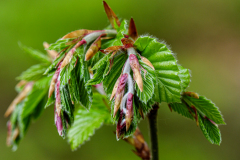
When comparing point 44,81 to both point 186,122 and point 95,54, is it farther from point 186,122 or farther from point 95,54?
point 186,122

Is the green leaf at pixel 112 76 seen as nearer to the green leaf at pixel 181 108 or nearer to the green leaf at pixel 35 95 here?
the green leaf at pixel 181 108


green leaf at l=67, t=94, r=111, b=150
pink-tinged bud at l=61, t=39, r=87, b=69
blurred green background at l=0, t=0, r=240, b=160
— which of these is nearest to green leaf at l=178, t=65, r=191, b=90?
pink-tinged bud at l=61, t=39, r=87, b=69

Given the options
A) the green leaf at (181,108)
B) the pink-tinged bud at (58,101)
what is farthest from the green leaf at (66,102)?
the green leaf at (181,108)

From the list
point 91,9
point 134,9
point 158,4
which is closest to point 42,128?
point 91,9

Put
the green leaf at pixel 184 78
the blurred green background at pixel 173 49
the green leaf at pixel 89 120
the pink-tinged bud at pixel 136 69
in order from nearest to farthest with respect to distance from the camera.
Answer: the pink-tinged bud at pixel 136 69
the green leaf at pixel 184 78
the green leaf at pixel 89 120
the blurred green background at pixel 173 49

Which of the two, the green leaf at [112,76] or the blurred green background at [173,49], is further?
the blurred green background at [173,49]

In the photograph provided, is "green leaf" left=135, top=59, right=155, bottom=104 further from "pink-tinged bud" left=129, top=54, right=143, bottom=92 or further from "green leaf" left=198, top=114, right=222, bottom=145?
"green leaf" left=198, top=114, right=222, bottom=145
